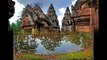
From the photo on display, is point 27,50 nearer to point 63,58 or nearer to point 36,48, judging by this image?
point 36,48

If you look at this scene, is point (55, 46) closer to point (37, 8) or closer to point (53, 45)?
point (53, 45)

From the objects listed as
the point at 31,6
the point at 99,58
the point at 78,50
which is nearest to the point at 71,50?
the point at 78,50

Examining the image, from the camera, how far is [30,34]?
8.20 metres

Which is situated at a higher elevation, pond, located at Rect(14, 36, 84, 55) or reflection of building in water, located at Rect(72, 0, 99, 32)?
reflection of building in water, located at Rect(72, 0, 99, 32)

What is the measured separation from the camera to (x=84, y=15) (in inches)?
325

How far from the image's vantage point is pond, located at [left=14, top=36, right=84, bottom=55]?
797 centimetres

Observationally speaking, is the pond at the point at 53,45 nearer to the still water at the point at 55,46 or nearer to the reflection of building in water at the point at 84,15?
the still water at the point at 55,46

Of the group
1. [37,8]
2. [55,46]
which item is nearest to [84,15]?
[55,46]

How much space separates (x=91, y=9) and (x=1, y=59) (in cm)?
327

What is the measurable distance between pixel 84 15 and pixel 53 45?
43.2 inches

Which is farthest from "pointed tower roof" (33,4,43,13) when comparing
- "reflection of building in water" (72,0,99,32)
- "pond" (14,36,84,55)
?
"reflection of building in water" (72,0,99,32)

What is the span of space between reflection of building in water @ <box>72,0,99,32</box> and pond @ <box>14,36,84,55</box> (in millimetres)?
457

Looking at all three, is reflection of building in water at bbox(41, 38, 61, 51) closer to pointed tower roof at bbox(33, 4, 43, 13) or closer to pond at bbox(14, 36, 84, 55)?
pond at bbox(14, 36, 84, 55)

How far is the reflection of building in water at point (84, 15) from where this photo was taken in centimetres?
774
